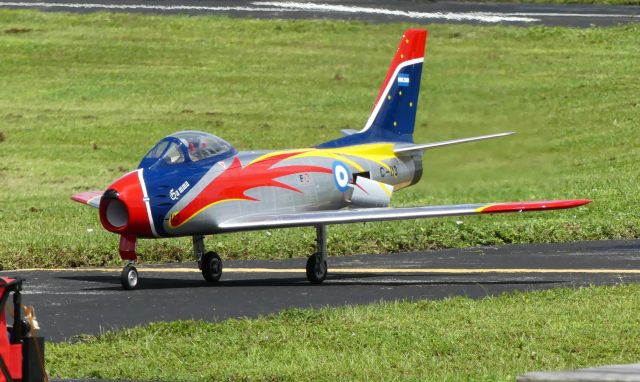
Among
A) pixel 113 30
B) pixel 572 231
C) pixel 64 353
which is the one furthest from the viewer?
pixel 113 30

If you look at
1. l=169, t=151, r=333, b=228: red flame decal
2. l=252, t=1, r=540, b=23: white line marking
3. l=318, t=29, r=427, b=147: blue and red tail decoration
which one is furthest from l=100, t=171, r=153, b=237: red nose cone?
l=252, t=1, r=540, b=23: white line marking

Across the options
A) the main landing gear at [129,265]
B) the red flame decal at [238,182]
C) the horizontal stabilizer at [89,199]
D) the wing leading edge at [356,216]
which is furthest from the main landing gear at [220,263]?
the horizontal stabilizer at [89,199]

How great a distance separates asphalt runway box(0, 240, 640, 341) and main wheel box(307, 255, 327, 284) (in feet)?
0.47

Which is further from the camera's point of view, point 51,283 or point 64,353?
point 51,283

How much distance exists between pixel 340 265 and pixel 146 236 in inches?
146

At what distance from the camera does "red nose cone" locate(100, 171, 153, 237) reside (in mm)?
19328

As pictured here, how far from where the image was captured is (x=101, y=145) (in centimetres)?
3631

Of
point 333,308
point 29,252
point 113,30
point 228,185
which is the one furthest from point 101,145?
point 333,308

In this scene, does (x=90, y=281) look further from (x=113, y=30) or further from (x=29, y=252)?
(x=113, y=30)

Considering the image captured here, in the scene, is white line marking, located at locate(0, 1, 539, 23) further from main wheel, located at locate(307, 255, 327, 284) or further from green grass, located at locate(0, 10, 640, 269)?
main wheel, located at locate(307, 255, 327, 284)

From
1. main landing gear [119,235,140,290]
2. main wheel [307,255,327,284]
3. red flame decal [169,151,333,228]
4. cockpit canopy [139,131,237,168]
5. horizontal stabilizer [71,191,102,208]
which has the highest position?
cockpit canopy [139,131,237,168]

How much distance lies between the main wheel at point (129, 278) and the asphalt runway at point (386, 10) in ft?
87.0

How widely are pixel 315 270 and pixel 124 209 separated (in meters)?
2.92

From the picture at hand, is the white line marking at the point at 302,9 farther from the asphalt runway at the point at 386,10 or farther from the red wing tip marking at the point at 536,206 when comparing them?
the red wing tip marking at the point at 536,206
